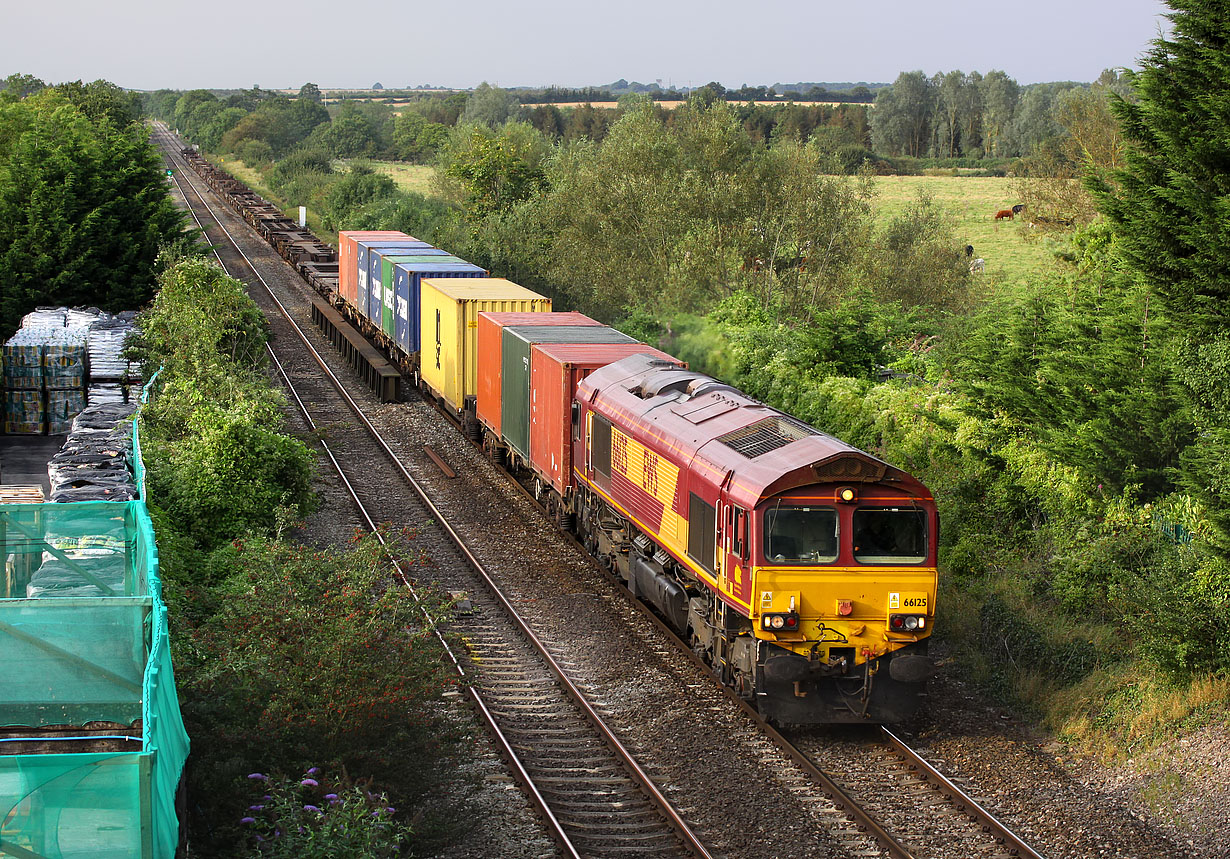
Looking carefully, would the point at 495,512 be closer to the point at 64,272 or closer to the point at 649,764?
the point at 649,764

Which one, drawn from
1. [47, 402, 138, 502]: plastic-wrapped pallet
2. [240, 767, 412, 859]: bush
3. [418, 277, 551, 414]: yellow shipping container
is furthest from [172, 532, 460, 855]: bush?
[418, 277, 551, 414]: yellow shipping container

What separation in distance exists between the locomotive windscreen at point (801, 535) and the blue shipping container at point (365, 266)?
85.1 feet

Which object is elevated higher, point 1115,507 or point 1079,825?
point 1115,507

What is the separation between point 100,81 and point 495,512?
7886 cm

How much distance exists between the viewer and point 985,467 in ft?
64.8

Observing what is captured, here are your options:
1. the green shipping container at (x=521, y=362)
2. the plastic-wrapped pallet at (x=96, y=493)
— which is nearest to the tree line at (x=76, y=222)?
the green shipping container at (x=521, y=362)

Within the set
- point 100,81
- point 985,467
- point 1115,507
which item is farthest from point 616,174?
point 100,81

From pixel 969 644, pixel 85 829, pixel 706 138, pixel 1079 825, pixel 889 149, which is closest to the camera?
pixel 85 829

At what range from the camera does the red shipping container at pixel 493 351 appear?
24.3 meters

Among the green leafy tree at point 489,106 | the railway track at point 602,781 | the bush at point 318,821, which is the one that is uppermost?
the green leafy tree at point 489,106

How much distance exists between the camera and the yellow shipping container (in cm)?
2694

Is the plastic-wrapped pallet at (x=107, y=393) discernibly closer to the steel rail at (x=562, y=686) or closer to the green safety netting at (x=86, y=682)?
the steel rail at (x=562, y=686)

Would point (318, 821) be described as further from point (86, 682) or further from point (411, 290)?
point (411, 290)

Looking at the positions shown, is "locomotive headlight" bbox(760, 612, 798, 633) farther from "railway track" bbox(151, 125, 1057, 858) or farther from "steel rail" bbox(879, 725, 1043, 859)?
"steel rail" bbox(879, 725, 1043, 859)
